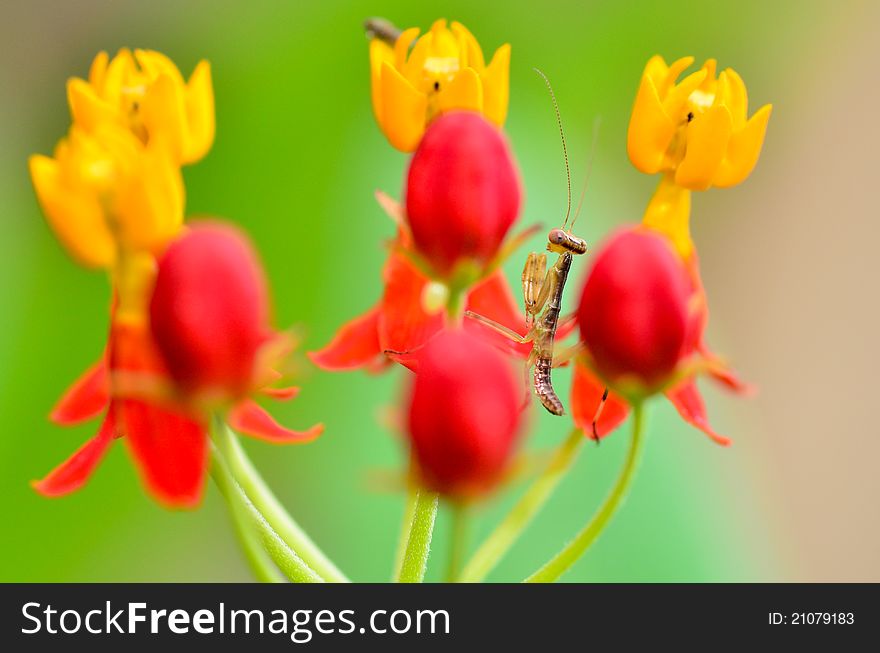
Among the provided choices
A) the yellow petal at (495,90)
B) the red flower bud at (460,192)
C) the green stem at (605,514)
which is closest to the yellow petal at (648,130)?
the yellow petal at (495,90)

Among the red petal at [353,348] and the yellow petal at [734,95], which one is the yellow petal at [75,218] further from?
the yellow petal at [734,95]

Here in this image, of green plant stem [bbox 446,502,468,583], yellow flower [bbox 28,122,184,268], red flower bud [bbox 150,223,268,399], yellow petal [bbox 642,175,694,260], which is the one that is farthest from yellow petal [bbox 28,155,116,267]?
yellow petal [bbox 642,175,694,260]

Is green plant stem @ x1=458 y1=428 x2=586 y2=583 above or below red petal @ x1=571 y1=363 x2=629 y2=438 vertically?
below

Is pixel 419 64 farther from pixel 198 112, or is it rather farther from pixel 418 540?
pixel 418 540

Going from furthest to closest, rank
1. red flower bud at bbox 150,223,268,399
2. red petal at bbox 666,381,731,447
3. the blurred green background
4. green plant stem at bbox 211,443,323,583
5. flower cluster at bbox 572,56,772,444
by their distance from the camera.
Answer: the blurred green background → red petal at bbox 666,381,731,447 → green plant stem at bbox 211,443,323,583 → flower cluster at bbox 572,56,772,444 → red flower bud at bbox 150,223,268,399

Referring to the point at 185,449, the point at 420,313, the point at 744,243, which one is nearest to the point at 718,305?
the point at 744,243

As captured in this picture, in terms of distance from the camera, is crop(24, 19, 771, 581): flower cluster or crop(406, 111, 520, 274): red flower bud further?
crop(406, 111, 520, 274): red flower bud

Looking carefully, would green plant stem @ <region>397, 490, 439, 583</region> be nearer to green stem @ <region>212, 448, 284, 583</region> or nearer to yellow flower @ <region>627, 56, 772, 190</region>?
green stem @ <region>212, 448, 284, 583</region>
